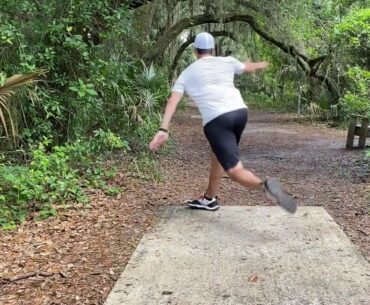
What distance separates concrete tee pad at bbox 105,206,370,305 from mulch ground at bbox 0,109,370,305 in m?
0.22

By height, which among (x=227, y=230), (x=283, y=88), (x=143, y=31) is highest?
(x=143, y=31)

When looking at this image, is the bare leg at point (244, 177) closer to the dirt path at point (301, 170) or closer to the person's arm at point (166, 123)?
the person's arm at point (166, 123)

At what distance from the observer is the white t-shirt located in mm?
4569

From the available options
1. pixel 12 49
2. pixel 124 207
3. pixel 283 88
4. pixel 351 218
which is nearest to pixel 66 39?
pixel 12 49

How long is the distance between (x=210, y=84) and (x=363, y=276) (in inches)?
83.7

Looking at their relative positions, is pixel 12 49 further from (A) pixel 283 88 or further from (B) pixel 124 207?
(A) pixel 283 88

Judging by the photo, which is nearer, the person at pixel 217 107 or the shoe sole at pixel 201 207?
the person at pixel 217 107

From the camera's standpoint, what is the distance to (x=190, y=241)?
169 inches

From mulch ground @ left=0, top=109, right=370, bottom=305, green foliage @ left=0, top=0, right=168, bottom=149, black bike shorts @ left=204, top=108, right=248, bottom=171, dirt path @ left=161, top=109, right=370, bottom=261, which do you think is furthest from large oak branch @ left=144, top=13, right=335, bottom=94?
black bike shorts @ left=204, top=108, right=248, bottom=171

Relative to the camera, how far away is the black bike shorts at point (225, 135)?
4.52m

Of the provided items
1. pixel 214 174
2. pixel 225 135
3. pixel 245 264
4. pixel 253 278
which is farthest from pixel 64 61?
pixel 253 278

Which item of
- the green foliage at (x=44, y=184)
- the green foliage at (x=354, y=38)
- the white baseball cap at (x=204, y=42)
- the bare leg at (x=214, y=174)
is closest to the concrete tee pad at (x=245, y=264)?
the bare leg at (x=214, y=174)

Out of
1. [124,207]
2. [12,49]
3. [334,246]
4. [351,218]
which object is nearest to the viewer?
[334,246]

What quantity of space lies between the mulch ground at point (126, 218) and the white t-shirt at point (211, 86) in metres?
→ 1.30
